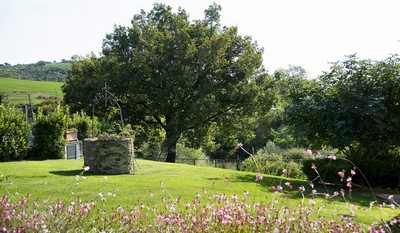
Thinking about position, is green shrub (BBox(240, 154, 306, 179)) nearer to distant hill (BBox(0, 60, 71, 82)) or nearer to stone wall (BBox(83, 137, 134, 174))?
stone wall (BBox(83, 137, 134, 174))

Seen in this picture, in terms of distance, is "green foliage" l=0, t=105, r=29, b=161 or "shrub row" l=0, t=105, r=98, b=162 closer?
"green foliage" l=0, t=105, r=29, b=161

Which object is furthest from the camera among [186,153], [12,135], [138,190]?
[186,153]

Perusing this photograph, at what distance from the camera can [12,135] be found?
1420 centimetres

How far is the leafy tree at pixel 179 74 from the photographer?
19.7 m

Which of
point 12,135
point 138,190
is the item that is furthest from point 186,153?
point 138,190

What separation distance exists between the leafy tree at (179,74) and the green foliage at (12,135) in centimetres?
590

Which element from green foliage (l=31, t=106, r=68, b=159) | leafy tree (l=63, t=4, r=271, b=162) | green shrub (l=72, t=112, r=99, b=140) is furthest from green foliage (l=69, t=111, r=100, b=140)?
green foliage (l=31, t=106, r=68, b=159)

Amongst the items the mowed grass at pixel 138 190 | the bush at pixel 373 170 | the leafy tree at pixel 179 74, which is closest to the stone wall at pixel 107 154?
the mowed grass at pixel 138 190

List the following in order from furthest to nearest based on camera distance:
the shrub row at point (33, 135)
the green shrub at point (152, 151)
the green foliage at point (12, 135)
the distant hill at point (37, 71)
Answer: the distant hill at point (37, 71)
the green shrub at point (152, 151)
the shrub row at point (33, 135)
the green foliage at point (12, 135)

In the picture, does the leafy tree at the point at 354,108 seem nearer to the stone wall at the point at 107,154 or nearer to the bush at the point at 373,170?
the bush at the point at 373,170

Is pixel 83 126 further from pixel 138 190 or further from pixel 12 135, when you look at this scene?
pixel 138 190

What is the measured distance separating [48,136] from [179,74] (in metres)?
7.20

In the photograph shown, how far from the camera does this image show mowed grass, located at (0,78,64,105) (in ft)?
155

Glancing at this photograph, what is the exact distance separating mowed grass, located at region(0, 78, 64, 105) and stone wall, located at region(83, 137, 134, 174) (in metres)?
38.1
